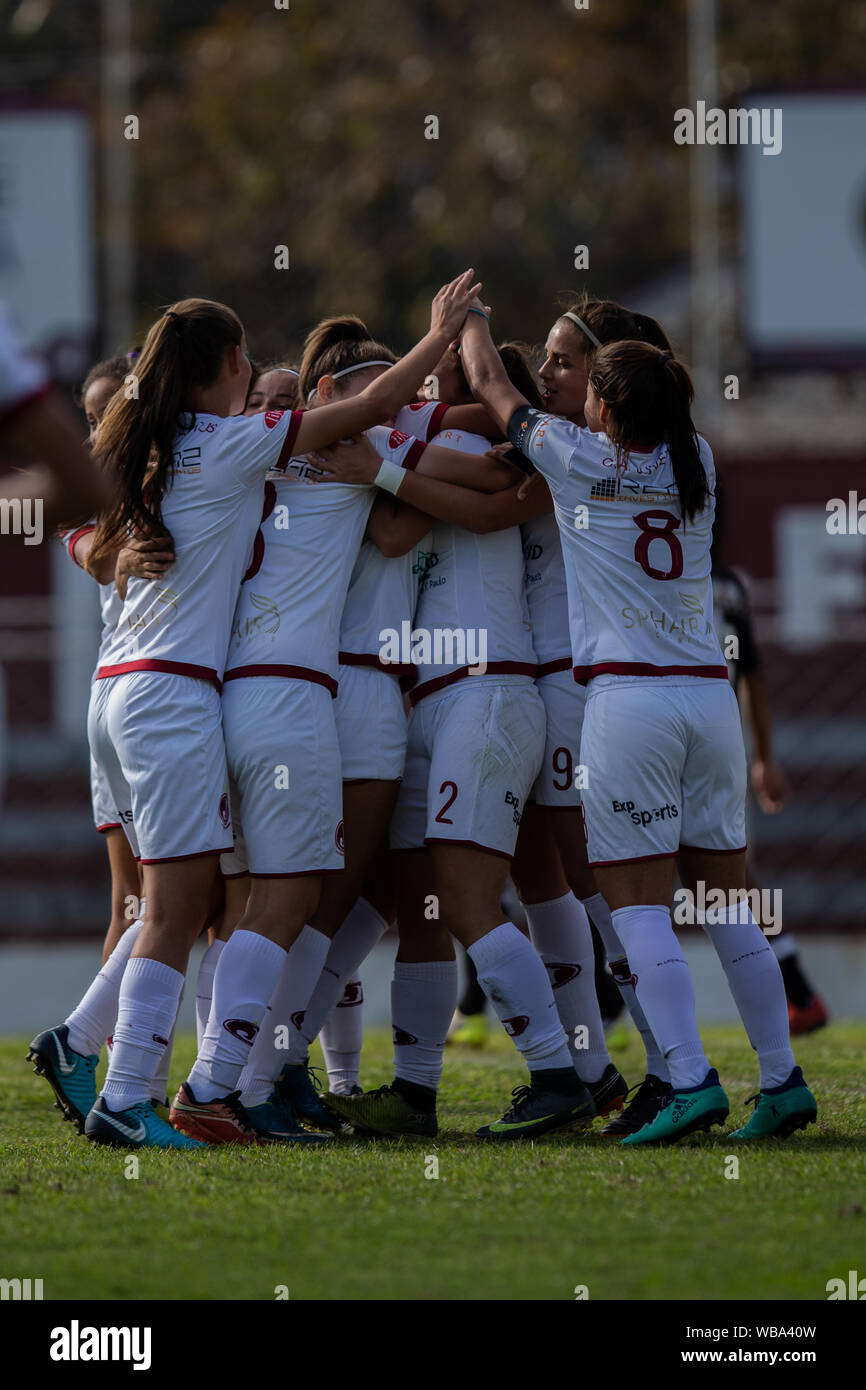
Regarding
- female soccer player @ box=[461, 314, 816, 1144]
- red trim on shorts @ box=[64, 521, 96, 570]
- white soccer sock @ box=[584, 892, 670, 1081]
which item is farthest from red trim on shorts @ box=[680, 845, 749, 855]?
red trim on shorts @ box=[64, 521, 96, 570]

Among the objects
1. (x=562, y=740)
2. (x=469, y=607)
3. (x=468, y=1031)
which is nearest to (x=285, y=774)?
(x=469, y=607)

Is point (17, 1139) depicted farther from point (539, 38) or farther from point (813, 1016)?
point (539, 38)

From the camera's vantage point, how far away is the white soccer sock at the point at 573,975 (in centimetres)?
557

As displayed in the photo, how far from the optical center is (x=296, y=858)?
4.99 m

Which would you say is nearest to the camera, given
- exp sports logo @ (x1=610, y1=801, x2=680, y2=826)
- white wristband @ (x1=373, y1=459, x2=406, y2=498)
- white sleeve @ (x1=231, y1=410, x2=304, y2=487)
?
exp sports logo @ (x1=610, y1=801, x2=680, y2=826)

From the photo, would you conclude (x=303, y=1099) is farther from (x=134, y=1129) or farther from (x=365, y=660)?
(x=365, y=660)

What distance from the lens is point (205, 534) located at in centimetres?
504

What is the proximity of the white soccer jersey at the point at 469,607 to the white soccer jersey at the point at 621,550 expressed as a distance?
0.98ft

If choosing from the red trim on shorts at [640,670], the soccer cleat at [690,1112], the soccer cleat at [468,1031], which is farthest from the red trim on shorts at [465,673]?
the soccer cleat at [468,1031]

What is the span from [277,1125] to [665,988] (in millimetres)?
1094

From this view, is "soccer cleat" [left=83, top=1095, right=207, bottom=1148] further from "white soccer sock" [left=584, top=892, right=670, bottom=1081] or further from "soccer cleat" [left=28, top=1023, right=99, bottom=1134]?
"white soccer sock" [left=584, top=892, right=670, bottom=1081]

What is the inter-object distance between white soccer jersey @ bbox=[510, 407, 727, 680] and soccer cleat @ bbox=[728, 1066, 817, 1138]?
1.06 m

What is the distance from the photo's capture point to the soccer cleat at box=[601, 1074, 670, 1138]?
511 centimetres
